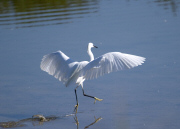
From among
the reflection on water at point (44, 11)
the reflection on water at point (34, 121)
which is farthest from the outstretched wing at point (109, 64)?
the reflection on water at point (44, 11)

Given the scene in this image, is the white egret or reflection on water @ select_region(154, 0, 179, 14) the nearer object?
the white egret

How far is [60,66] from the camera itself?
7.46 m

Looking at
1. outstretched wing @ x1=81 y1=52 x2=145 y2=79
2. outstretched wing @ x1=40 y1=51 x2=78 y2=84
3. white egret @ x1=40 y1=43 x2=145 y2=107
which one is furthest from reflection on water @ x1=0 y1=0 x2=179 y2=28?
outstretched wing @ x1=81 y1=52 x2=145 y2=79

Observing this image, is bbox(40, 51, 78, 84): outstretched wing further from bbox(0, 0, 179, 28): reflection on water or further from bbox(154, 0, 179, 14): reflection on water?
bbox(154, 0, 179, 14): reflection on water

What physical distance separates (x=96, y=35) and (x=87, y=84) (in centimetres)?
413

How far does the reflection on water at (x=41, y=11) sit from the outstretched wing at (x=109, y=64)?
8.54 meters

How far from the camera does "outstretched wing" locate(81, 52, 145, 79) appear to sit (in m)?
6.60

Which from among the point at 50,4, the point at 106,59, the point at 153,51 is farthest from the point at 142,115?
the point at 50,4

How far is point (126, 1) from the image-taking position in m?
18.5

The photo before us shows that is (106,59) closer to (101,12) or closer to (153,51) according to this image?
(153,51)

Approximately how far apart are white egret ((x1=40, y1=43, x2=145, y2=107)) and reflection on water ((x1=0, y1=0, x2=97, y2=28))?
7.65 m

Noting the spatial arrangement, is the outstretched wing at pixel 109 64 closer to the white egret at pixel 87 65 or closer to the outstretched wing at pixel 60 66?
the white egret at pixel 87 65

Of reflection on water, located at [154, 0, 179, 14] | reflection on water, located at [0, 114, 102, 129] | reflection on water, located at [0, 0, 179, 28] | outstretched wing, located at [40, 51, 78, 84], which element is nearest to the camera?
reflection on water, located at [0, 114, 102, 129]

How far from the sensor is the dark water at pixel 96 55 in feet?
20.8
